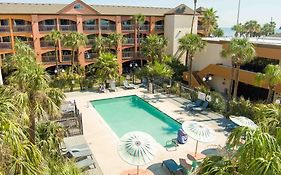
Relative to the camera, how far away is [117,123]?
2253 centimetres

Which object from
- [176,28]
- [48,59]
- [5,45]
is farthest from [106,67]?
[5,45]

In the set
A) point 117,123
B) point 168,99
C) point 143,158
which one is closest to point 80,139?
point 117,123

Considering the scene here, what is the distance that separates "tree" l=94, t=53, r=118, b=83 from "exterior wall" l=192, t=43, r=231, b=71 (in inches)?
489

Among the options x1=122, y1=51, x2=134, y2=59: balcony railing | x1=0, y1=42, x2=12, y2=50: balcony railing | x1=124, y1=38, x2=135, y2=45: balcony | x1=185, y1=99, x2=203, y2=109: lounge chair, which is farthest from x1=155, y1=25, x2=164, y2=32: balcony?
x1=0, y1=42, x2=12, y2=50: balcony railing

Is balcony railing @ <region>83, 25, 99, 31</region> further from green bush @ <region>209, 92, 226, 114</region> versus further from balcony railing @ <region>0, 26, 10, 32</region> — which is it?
green bush @ <region>209, 92, 226, 114</region>

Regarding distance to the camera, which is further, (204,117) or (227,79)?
(227,79)

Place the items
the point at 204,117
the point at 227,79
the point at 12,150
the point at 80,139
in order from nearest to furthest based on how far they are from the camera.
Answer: the point at 12,150 < the point at 80,139 < the point at 204,117 < the point at 227,79

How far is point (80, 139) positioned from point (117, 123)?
17.2ft

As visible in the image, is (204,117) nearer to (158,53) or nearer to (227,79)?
(227,79)

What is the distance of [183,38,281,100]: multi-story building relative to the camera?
83.9ft

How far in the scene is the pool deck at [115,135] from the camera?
48.6ft

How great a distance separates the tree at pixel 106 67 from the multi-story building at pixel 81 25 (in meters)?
10.3

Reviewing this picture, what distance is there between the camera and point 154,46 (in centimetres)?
3744

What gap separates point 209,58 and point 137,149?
2480 centimetres
